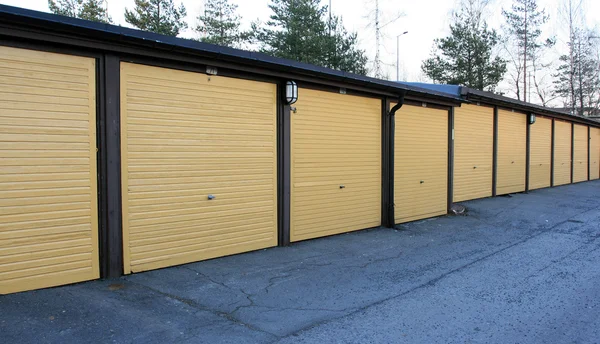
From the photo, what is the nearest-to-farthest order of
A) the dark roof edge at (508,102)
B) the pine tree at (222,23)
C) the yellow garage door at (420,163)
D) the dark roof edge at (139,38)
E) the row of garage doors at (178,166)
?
the dark roof edge at (139,38) → the row of garage doors at (178,166) → the yellow garage door at (420,163) → the dark roof edge at (508,102) → the pine tree at (222,23)

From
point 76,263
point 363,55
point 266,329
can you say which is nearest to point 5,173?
point 76,263

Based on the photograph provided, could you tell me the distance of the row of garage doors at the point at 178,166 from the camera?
4586 millimetres

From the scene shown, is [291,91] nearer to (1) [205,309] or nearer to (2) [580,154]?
(1) [205,309]

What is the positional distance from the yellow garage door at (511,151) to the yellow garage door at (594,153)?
9943mm

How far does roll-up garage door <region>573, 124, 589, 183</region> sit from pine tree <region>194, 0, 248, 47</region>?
17.9 metres

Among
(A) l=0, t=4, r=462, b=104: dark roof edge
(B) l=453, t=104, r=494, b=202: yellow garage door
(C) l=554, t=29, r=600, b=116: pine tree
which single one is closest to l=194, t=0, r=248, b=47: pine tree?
(B) l=453, t=104, r=494, b=202: yellow garage door

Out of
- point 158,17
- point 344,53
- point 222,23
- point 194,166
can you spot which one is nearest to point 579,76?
point 344,53

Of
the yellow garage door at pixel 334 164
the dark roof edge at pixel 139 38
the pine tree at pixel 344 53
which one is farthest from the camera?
the pine tree at pixel 344 53

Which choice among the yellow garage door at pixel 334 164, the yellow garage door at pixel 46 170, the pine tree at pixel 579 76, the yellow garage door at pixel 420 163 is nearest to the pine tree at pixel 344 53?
the yellow garage door at pixel 420 163

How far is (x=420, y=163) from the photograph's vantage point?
9.92m

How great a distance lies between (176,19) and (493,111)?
16.4 meters

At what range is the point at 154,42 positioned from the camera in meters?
5.17

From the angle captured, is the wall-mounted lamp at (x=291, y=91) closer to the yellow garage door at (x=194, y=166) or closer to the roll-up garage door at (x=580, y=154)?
the yellow garage door at (x=194, y=166)

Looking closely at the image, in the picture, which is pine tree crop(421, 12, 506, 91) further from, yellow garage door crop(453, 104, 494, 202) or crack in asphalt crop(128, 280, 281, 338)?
crack in asphalt crop(128, 280, 281, 338)
